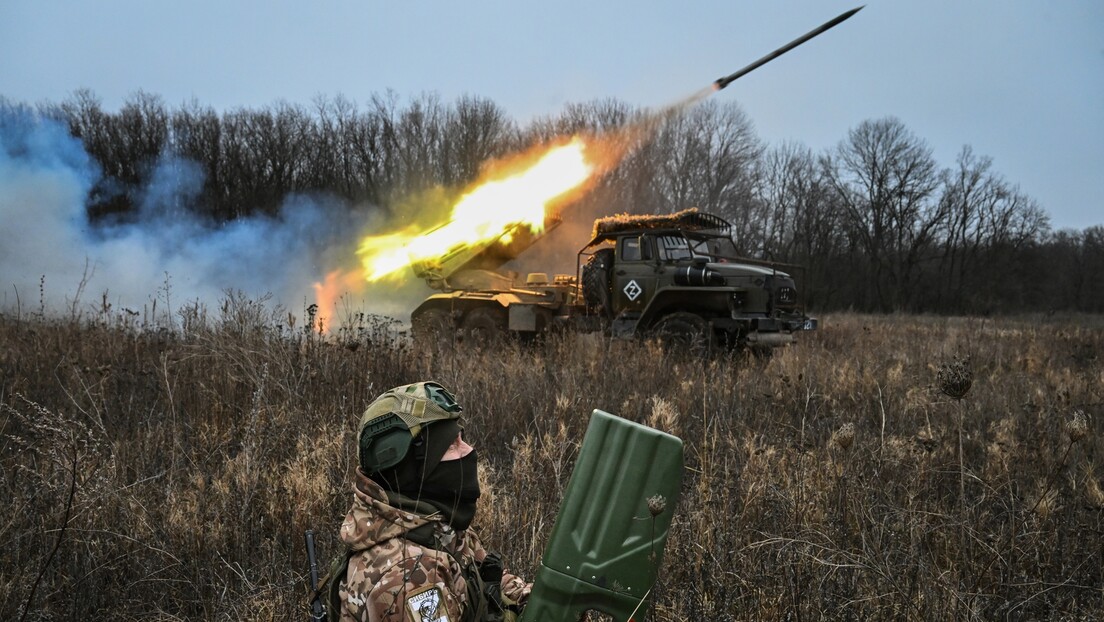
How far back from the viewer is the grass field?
2.73 metres

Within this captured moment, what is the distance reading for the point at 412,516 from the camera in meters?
1.87

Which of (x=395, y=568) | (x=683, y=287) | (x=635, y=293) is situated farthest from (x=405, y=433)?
(x=635, y=293)

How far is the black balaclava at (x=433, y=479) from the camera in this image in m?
1.92

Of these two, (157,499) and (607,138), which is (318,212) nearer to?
(607,138)

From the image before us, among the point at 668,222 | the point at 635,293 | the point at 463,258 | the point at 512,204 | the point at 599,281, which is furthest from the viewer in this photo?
the point at 512,204

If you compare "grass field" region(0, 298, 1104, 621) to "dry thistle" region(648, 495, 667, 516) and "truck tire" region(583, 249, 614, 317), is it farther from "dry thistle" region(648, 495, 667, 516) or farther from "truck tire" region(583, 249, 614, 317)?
"truck tire" region(583, 249, 614, 317)

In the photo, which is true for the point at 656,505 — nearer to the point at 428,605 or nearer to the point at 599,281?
the point at 428,605

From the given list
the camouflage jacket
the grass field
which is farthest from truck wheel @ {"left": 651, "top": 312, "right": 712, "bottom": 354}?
the camouflage jacket

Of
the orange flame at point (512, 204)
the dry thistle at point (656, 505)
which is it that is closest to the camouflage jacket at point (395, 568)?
the dry thistle at point (656, 505)

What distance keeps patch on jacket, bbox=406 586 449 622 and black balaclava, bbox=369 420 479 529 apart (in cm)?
24

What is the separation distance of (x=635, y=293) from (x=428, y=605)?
9.04 metres

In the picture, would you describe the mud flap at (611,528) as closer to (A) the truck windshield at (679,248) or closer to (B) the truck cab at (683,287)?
(B) the truck cab at (683,287)

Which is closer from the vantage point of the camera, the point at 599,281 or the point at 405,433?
the point at 405,433

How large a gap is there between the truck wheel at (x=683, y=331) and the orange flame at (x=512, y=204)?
143 inches
